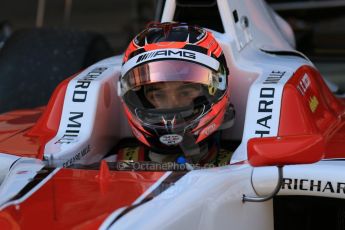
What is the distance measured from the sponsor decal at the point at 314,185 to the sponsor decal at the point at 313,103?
508 mm

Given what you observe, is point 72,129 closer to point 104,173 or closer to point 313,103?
point 104,173

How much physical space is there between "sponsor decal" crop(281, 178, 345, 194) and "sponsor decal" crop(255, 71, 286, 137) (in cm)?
27

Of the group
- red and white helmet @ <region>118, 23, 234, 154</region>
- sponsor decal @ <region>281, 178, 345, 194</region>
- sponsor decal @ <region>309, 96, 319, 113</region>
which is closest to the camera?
sponsor decal @ <region>281, 178, 345, 194</region>

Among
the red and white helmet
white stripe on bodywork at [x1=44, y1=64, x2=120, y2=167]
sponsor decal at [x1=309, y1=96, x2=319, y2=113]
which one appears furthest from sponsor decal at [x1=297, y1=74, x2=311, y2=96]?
white stripe on bodywork at [x1=44, y1=64, x2=120, y2=167]

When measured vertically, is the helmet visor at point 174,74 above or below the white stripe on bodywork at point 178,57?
below

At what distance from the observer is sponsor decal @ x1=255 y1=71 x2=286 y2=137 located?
2.63 m

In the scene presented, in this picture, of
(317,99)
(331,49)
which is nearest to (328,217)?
(317,99)

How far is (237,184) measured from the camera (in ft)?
7.43

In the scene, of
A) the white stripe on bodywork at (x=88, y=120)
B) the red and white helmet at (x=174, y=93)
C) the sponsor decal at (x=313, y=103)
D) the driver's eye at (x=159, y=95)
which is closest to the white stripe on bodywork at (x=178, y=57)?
the red and white helmet at (x=174, y=93)

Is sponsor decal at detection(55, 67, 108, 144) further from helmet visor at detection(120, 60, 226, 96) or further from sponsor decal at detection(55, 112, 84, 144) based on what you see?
helmet visor at detection(120, 60, 226, 96)

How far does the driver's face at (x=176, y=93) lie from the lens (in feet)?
8.54

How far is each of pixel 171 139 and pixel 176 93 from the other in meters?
0.16

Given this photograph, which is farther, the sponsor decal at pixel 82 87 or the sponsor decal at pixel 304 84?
the sponsor decal at pixel 82 87

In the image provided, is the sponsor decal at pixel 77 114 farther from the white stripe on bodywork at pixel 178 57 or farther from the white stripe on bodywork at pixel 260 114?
the white stripe on bodywork at pixel 260 114
